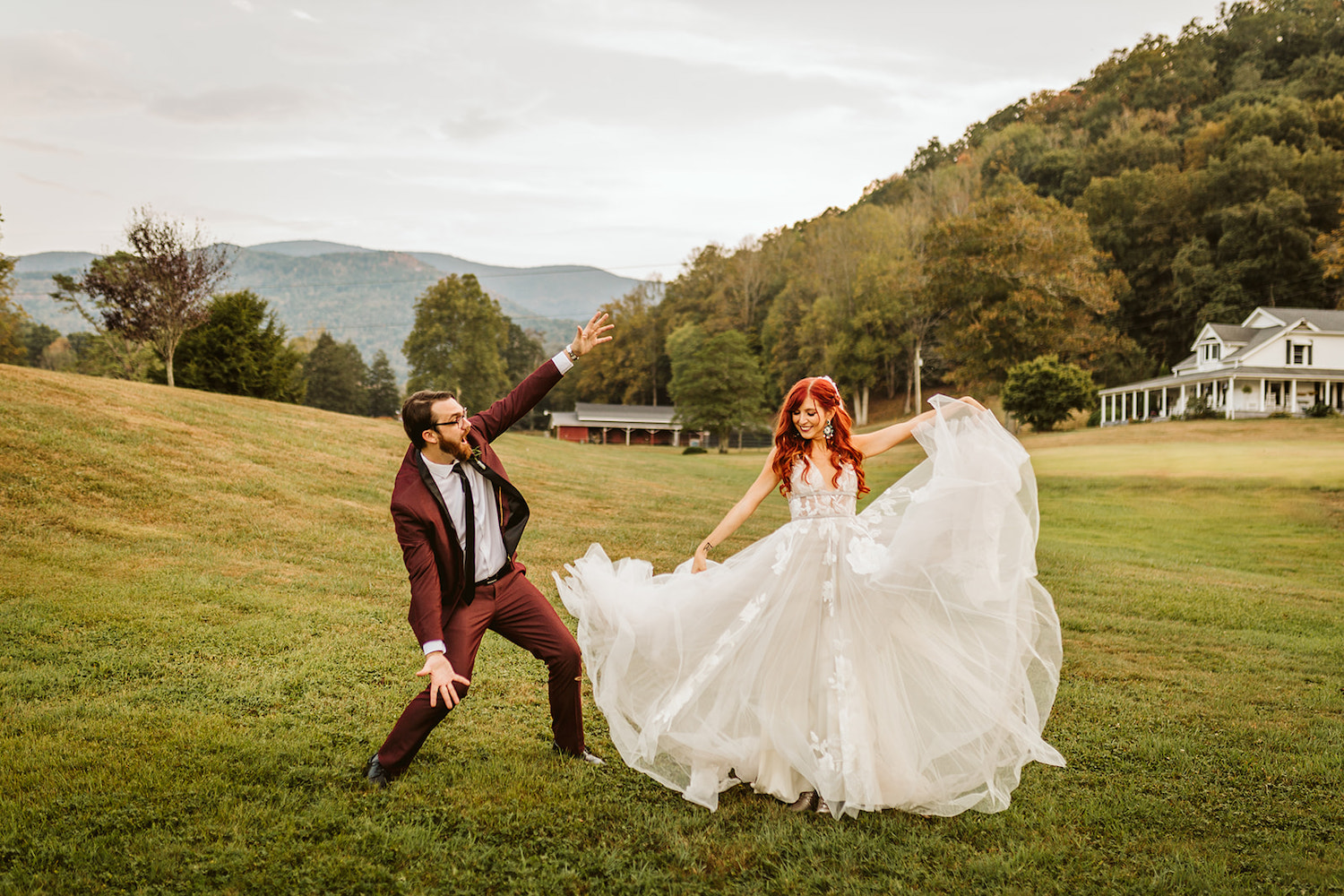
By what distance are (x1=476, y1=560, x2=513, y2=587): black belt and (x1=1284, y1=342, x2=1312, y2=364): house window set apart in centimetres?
6266

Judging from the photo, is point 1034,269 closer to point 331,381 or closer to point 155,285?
point 155,285

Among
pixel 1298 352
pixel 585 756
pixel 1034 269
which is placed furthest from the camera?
pixel 1034 269

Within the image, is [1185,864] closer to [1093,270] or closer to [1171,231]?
[1093,270]

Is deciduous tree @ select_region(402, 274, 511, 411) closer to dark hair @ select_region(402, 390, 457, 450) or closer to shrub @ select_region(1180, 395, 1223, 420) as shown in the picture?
shrub @ select_region(1180, 395, 1223, 420)

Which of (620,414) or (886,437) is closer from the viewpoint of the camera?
(886,437)

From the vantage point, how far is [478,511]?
17.0 feet

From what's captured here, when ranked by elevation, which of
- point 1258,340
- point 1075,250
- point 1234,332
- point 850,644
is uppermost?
point 1075,250

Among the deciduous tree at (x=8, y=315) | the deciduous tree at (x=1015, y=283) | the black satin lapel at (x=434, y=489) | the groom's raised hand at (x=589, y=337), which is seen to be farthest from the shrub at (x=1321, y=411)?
the deciduous tree at (x=8, y=315)

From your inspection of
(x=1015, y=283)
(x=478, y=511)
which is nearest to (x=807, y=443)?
(x=478, y=511)

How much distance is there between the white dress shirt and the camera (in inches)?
199

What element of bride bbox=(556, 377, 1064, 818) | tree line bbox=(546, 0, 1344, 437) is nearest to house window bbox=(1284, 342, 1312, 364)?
tree line bbox=(546, 0, 1344, 437)

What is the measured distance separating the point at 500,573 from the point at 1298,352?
63.2m

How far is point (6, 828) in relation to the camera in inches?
176

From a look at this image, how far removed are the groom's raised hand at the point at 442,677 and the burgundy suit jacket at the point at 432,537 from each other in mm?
126
